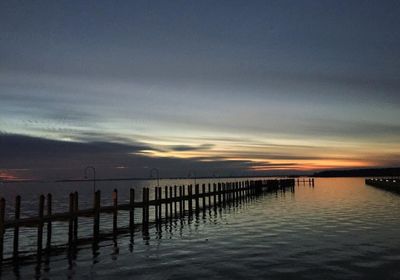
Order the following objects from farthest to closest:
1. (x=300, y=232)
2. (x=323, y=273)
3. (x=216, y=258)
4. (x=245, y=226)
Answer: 1. (x=245, y=226)
2. (x=300, y=232)
3. (x=216, y=258)
4. (x=323, y=273)

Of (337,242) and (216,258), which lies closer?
(216,258)

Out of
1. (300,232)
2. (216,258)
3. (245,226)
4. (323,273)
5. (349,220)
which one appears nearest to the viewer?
(323,273)

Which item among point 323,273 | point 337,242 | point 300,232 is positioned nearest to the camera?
point 323,273

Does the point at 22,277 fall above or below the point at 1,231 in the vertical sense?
below

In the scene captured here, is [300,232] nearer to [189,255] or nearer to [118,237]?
[189,255]

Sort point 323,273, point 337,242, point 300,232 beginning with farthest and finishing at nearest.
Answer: point 300,232 < point 337,242 < point 323,273

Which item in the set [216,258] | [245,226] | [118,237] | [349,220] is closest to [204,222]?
[245,226]

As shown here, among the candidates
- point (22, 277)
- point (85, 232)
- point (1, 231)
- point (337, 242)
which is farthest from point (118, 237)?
point (337, 242)

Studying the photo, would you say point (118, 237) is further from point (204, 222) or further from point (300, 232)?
point (300, 232)

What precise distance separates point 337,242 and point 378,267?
509 cm

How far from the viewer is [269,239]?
19.9 meters

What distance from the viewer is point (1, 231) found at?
52.9ft

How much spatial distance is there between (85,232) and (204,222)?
807cm

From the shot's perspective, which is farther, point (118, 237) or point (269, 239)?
point (118, 237)
